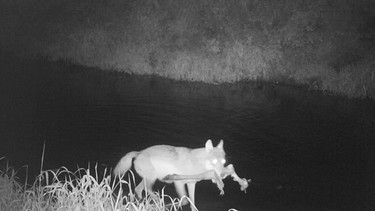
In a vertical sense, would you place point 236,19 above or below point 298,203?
above

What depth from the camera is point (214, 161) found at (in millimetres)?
5898

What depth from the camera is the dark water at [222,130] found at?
23.7 feet

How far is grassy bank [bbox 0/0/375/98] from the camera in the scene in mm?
16067

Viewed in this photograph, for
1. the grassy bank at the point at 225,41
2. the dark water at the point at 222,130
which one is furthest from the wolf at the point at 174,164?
the grassy bank at the point at 225,41

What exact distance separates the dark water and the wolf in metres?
0.64

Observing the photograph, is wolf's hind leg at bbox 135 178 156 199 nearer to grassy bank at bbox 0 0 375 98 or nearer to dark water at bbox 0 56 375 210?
dark water at bbox 0 56 375 210

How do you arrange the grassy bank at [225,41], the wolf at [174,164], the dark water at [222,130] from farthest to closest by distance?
the grassy bank at [225,41], the dark water at [222,130], the wolf at [174,164]

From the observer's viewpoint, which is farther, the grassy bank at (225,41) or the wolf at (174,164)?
the grassy bank at (225,41)

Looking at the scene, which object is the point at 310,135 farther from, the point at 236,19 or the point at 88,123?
the point at 236,19

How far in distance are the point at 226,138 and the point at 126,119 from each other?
8.05 feet

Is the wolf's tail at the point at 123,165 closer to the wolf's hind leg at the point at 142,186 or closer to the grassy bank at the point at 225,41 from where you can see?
the wolf's hind leg at the point at 142,186

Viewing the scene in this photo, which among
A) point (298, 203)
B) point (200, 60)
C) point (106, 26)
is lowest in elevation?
point (298, 203)

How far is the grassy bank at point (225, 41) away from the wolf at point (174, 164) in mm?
9085

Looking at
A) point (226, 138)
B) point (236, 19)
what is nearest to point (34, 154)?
point (226, 138)
